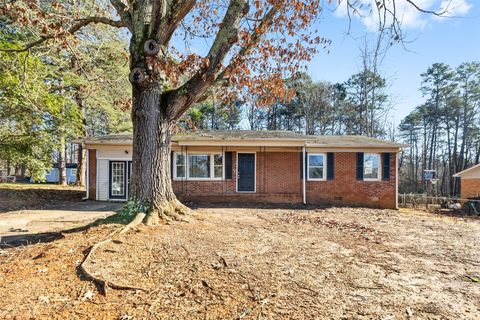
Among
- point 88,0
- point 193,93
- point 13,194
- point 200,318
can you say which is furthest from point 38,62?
point 200,318

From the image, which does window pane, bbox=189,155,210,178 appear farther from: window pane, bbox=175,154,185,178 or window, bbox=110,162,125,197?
window, bbox=110,162,125,197

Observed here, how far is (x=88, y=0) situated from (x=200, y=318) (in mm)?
10023

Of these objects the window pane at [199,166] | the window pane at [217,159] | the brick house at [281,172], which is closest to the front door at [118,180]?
the brick house at [281,172]

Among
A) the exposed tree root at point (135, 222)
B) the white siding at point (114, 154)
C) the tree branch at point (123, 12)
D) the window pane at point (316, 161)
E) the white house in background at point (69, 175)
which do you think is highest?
the tree branch at point (123, 12)

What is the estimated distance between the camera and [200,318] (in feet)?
8.04

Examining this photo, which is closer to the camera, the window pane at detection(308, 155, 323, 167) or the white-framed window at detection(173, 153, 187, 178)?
the white-framed window at detection(173, 153, 187, 178)

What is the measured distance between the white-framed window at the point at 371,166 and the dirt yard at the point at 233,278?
7143mm

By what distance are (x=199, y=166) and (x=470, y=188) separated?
58.3ft

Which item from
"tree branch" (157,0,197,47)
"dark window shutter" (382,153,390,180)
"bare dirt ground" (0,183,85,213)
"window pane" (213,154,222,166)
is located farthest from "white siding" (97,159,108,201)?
"dark window shutter" (382,153,390,180)

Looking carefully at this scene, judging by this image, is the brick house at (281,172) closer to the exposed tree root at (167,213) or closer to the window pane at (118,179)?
the window pane at (118,179)

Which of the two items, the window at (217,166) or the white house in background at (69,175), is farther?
the white house in background at (69,175)

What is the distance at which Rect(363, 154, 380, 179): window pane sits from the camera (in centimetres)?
1216

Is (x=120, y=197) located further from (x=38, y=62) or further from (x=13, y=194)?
(x=38, y=62)

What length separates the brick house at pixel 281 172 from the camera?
1204 cm
